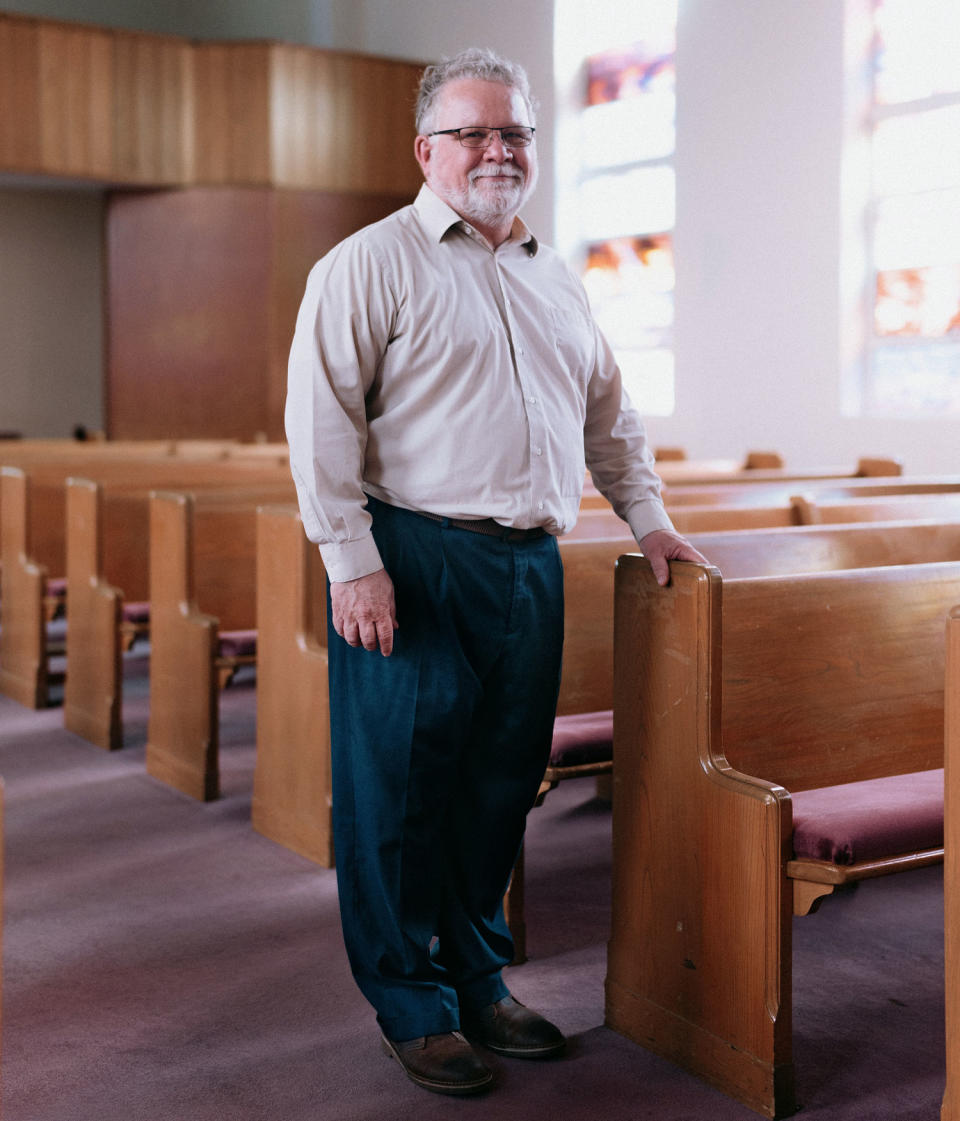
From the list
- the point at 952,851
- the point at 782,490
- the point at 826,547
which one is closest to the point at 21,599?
the point at 782,490

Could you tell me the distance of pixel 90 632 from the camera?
4.60m

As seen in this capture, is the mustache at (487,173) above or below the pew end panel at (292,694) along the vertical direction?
above

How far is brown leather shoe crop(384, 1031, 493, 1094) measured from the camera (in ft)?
7.11

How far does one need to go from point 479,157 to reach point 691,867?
1.20 m

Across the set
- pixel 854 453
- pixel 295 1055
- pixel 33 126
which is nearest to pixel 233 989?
pixel 295 1055

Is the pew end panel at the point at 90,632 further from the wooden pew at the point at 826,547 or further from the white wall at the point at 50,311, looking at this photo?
the white wall at the point at 50,311

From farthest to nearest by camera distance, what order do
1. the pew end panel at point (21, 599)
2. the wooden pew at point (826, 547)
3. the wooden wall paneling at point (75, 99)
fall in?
the wooden wall paneling at point (75, 99) < the pew end panel at point (21, 599) < the wooden pew at point (826, 547)

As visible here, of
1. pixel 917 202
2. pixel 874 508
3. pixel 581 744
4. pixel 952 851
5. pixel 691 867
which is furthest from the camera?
pixel 917 202

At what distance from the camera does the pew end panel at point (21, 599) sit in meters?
5.02

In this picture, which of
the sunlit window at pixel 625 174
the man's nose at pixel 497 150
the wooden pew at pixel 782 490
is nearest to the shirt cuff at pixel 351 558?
the man's nose at pixel 497 150

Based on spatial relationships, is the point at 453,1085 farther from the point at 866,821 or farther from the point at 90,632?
the point at 90,632

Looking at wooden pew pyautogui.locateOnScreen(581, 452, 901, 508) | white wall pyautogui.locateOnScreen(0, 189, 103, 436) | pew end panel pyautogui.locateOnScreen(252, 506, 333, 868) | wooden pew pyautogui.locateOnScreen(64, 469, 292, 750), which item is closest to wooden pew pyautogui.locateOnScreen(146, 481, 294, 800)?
wooden pew pyautogui.locateOnScreen(64, 469, 292, 750)

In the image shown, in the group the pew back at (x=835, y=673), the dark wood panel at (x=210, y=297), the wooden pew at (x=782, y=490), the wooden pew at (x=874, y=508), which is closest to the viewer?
the pew back at (x=835, y=673)

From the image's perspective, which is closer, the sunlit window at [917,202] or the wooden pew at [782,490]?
the wooden pew at [782,490]
